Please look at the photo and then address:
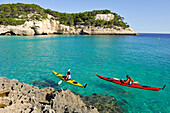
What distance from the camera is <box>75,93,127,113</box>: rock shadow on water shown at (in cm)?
831

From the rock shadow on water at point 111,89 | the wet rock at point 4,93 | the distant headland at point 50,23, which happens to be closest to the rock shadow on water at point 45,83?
the rock shadow on water at point 111,89

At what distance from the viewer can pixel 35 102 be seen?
5.60m

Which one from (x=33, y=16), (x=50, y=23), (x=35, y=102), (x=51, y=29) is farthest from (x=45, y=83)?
(x=51, y=29)

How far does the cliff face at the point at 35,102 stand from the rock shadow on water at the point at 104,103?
8.63ft

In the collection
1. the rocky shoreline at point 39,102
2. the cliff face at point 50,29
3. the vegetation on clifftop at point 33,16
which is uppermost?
the vegetation on clifftop at point 33,16

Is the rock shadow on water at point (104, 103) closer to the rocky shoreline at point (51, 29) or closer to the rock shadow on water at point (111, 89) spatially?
the rock shadow on water at point (111, 89)

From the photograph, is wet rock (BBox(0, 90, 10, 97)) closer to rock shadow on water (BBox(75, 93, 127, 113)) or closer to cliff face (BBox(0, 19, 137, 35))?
rock shadow on water (BBox(75, 93, 127, 113))

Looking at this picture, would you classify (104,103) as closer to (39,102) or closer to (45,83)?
(39,102)

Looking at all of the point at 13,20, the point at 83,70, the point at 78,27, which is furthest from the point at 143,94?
the point at 78,27

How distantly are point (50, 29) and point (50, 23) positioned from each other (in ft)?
14.7

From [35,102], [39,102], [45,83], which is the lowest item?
[45,83]

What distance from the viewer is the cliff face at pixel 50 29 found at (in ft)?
221

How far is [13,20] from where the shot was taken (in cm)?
6969

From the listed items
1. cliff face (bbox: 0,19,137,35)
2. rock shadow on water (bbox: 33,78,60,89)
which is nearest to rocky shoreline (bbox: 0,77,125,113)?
rock shadow on water (bbox: 33,78,60,89)
